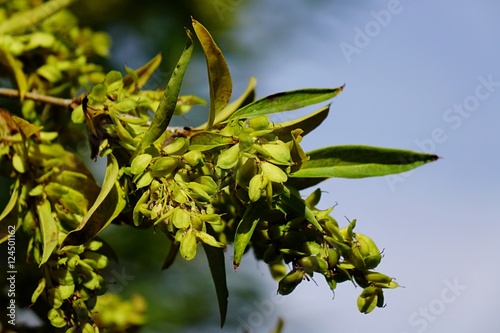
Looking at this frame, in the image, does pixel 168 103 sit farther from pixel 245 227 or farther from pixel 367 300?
pixel 367 300

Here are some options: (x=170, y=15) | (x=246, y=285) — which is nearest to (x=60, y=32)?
(x=170, y=15)

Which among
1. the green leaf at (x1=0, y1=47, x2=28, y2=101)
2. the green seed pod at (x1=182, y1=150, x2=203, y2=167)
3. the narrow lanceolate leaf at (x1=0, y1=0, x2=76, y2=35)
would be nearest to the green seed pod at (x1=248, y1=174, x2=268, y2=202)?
the green seed pod at (x1=182, y1=150, x2=203, y2=167)

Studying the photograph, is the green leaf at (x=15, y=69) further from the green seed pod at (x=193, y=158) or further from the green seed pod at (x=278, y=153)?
the green seed pod at (x=278, y=153)

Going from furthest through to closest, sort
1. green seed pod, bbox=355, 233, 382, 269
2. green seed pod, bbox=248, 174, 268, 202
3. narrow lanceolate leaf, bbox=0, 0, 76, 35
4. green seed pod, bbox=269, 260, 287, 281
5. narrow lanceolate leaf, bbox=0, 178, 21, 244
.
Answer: narrow lanceolate leaf, bbox=0, 0, 76, 35, green seed pod, bbox=269, 260, 287, 281, narrow lanceolate leaf, bbox=0, 178, 21, 244, green seed pod, bbox=355, 233, 382, 269, green seed pod, bbox=248, 174, 268, 202

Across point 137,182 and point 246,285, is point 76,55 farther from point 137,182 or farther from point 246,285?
point 246,285

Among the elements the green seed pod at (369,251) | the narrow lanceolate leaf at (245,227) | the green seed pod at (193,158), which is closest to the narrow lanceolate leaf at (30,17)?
the green seed pod at (193,158)

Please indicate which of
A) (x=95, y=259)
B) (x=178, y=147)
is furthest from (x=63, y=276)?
(x=178, y=147)

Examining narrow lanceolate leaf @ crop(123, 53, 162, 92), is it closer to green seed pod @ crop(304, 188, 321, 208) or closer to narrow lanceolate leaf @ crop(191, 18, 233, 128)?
narrow lanceolate leaf @ crop(191, 18, 233, 128)
